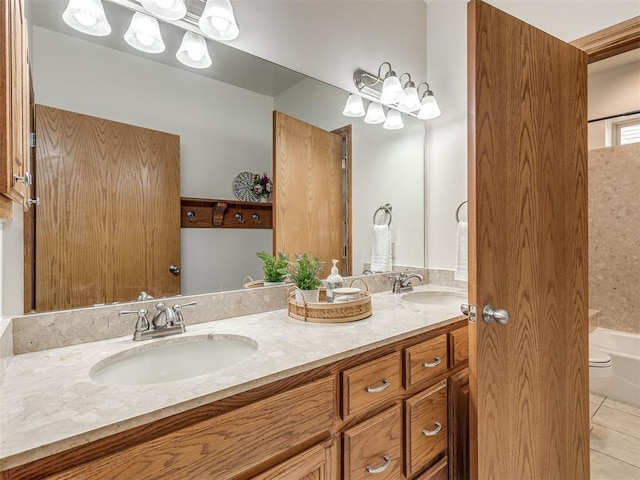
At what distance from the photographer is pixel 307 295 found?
132 cm

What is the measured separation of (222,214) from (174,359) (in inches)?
23.4

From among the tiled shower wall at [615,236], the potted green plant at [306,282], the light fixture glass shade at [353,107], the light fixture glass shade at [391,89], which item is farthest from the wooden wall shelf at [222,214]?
the tiled shower wall at [615,236]

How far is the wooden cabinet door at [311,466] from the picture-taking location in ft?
2.61

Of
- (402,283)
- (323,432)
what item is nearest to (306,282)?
(323,432)

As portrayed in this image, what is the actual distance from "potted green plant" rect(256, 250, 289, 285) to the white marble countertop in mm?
248

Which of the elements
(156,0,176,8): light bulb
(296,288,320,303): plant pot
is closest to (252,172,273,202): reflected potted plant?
(296,288,320,303): plant pot

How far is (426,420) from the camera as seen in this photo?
121cm

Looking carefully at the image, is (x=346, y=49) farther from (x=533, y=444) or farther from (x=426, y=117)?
Result: (x=533, y=444)

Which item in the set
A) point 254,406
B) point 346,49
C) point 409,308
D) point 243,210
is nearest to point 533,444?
point 409,308

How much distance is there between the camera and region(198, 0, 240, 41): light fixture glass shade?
121 centimetres

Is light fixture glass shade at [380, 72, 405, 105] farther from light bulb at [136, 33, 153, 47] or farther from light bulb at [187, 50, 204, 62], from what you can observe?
light bulb at [136, 33, 153, 47]

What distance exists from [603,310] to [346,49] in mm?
2952

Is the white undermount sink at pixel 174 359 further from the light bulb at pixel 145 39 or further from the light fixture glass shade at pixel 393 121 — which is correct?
the light fixture glass shade at pixel 393 121

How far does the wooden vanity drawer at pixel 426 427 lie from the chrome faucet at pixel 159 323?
0.84 m
